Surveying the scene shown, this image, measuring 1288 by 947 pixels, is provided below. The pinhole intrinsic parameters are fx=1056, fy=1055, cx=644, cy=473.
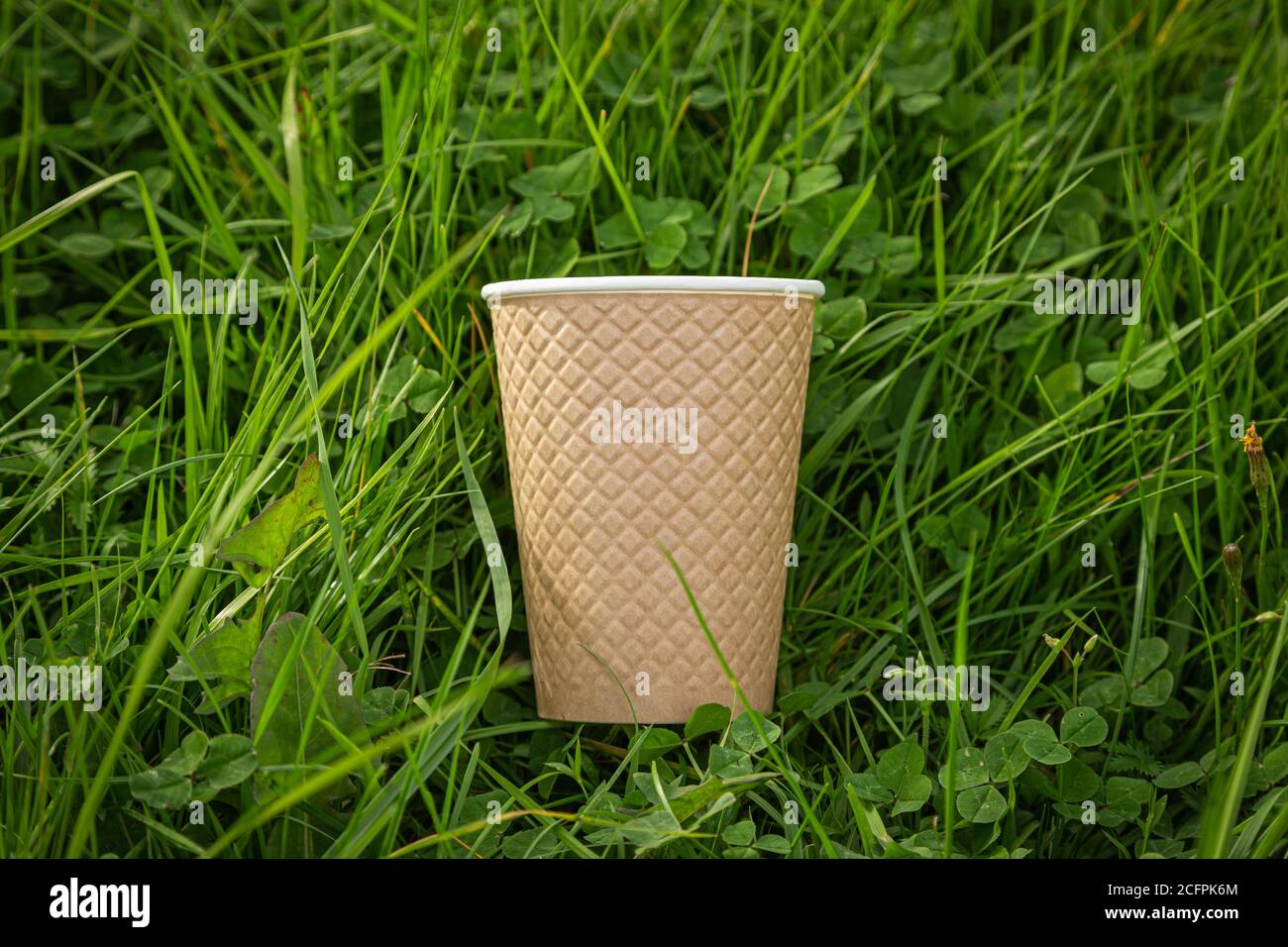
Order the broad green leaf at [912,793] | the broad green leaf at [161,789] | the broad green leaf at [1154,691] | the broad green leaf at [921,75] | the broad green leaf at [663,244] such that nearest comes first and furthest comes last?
the broad green leaf at [161,789] → the broad green leaf at [912,793] → the broad green leaf at [1154,691] → the broad green leaf at [663,244] → the broad green leaf at [921,75]

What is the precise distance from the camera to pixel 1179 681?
44.4 inches

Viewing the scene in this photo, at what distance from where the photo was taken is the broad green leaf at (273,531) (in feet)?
2.90

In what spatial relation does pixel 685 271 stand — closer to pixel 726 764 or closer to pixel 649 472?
pixel 649 472

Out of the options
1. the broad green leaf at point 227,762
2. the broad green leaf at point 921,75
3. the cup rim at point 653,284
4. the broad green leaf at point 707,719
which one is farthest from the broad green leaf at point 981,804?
the broad green leaf at point 921,75

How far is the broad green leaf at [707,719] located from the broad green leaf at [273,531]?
388 mm

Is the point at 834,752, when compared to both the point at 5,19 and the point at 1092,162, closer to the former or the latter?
the point at 1092,162

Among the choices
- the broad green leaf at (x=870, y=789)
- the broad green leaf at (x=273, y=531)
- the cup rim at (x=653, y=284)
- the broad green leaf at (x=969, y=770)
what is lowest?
the broad green leaf at (x=870, y=789)

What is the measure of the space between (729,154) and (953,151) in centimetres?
28

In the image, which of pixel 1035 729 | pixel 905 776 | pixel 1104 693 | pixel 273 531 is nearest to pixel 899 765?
pixel 905 776

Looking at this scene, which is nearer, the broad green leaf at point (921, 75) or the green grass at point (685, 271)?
the green grass at point (685, 271)

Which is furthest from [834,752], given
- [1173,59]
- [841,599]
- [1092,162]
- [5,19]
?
[5,19]

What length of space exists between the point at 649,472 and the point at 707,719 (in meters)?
0.24

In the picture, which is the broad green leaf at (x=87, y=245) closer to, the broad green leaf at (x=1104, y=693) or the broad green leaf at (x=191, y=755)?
the broad green leaf at (x=191, y=755)

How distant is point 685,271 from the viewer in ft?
4.10
